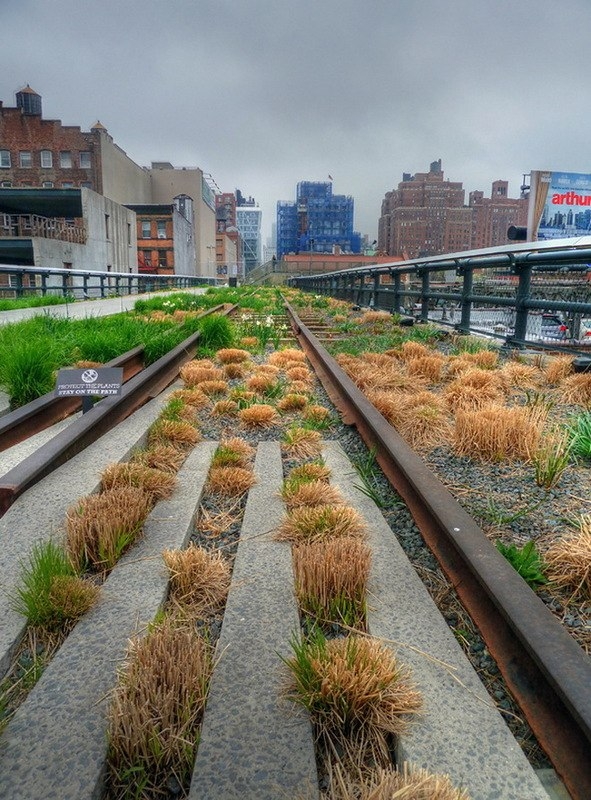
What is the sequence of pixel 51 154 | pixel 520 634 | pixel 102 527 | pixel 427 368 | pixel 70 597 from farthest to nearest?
pixel 51 154
pixel 427 368
pixel 102 527
pixel 70 597
pixel 520 634

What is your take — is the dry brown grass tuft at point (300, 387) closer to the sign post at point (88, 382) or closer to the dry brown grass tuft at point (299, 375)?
the dry brown grass tuft at point (299, 375)

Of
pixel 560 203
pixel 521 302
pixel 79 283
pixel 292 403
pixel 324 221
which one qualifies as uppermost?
pixel 324 221

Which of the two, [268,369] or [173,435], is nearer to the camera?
[173,435]

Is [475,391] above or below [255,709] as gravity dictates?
above

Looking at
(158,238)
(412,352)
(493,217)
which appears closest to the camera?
(412,352)

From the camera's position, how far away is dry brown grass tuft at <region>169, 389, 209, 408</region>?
4008 mm

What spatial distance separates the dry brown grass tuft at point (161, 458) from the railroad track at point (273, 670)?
0.53 metres

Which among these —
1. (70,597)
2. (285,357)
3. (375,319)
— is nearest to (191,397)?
(285,357)

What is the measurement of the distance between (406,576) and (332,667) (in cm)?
59

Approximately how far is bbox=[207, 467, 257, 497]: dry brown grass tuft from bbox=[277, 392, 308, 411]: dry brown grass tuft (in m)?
1.46

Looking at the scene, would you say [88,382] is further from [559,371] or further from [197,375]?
[559,371]

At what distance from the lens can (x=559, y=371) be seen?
4766mm

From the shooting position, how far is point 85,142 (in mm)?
53750

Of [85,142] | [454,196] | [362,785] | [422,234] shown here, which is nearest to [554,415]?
[362,785]
